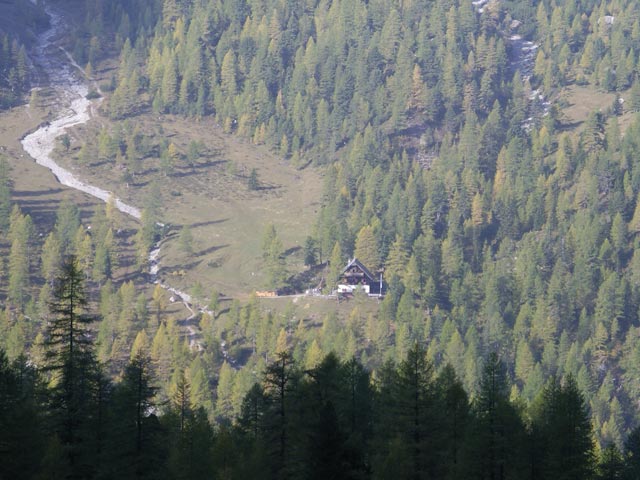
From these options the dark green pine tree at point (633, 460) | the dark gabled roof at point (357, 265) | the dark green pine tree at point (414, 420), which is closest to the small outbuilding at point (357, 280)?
the dark gabled roof at point (357, 265)

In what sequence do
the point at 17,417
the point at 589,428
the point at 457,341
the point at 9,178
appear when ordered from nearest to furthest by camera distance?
the point at 17,417 → the point at 589,428 → the point at 457,341 → the point at 9,178

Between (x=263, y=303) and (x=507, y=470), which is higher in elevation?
(x=263, y=303)

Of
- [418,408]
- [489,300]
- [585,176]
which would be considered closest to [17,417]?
[418,408]

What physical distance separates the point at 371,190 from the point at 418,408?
463 feet

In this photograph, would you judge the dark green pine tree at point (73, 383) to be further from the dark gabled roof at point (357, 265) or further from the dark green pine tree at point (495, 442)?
the dark gabled roof at point (357, 265)

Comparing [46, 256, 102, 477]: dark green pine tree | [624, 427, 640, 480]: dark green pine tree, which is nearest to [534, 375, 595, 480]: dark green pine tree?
[624, 427, 640, 480]: dark green pine tree

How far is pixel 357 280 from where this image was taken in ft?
580

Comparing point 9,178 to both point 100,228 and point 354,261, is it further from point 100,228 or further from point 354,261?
point 354,261

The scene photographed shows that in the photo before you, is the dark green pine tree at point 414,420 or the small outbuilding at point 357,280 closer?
the dark green pine tree at point 414,420

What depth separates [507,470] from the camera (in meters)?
61.2

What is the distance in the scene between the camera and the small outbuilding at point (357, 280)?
17550 cm

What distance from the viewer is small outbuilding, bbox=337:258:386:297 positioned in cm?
17550

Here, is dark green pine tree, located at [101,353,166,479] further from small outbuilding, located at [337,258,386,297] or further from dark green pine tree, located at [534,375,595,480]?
small outbuilding, located at [337,258,386,297]

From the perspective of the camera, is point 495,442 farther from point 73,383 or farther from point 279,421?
point 73,383
